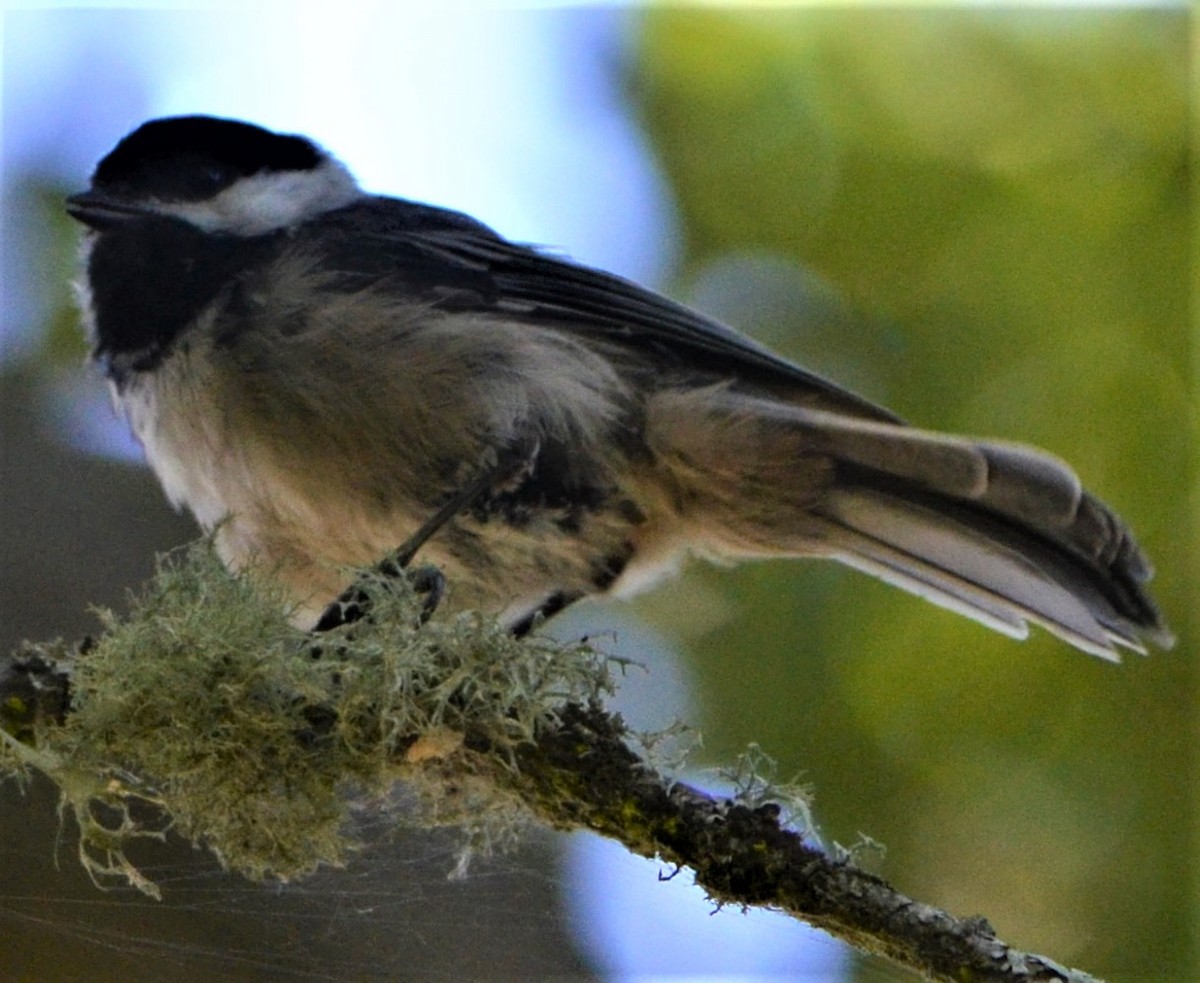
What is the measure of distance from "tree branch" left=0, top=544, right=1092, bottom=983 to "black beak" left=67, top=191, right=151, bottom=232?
0.66 m

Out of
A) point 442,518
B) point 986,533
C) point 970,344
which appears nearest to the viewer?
point 442,518

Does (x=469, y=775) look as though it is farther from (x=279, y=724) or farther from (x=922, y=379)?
(x=922, y=379)

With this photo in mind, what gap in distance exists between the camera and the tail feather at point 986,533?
1.77 metres

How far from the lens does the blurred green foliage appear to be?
2.29 m

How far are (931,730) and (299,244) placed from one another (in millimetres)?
1263

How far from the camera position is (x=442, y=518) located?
5.62ft

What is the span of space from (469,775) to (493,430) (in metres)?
0.62

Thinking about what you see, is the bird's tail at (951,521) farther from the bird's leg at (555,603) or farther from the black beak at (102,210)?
the black beak at (102,210)

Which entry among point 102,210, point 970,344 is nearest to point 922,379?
point 970,344


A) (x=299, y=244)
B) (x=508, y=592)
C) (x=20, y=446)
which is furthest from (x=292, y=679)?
(x=20, y=446)

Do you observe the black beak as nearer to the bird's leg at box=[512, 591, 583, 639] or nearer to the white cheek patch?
the white cheek patch

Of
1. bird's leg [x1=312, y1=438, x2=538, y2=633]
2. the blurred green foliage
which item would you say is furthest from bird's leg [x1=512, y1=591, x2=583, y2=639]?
the blurred green foliage

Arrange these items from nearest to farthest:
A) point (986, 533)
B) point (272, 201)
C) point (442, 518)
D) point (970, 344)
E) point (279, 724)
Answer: point (279, 724) → point (442, 518) → point (986, 533) → point (272, 201) → point (970, 344)

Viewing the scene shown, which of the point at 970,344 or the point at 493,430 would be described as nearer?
the point at 493,430
